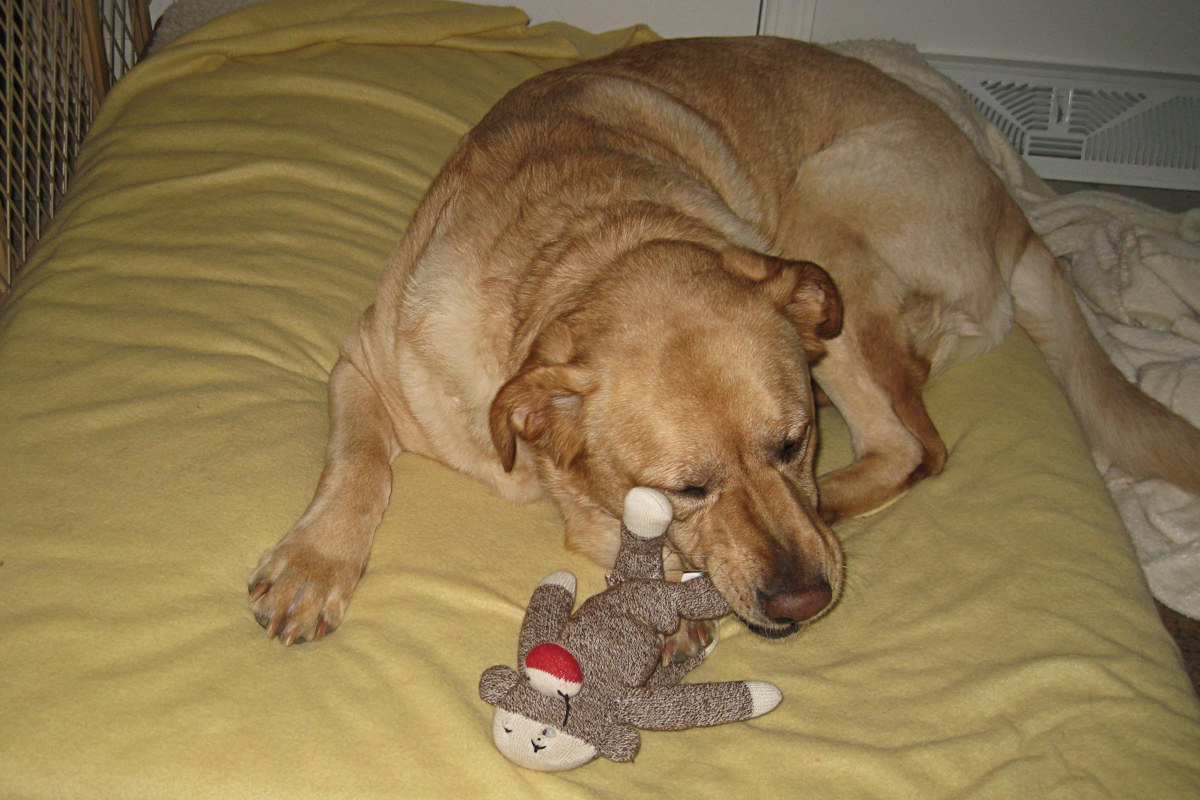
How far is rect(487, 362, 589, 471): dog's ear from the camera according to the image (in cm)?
186

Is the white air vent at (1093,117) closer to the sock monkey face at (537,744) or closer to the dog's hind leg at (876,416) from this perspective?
the dog's hind leg at (876,416)

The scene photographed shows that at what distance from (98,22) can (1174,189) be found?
5673 mm

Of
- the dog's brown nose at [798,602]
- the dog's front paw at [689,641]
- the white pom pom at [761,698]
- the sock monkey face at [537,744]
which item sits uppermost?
the dog's brown nose at [798,602]

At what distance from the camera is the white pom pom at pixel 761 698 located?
1.65 metres

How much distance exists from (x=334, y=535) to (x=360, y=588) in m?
0.14

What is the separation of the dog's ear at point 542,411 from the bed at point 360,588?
366 millimetres

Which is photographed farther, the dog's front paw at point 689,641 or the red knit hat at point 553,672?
the dog's front paw at point 689,641

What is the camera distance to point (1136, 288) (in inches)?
143

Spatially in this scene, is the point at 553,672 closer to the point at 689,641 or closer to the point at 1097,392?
the point at 689,641

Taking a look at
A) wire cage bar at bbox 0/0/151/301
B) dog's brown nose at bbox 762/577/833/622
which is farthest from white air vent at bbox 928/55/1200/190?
wire cage bar at bbox 0/0/151/301

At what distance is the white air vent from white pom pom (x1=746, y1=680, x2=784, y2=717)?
425 centimetres

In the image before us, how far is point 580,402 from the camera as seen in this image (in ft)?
6.37

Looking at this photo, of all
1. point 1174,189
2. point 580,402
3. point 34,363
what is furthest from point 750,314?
point 1174,189

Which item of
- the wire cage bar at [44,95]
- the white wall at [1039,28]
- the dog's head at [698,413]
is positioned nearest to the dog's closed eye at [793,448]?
the dog's head at [698,413]
